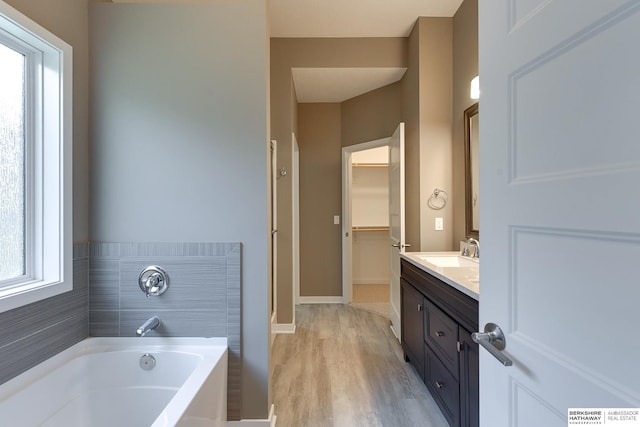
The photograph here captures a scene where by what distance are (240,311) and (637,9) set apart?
1710mm

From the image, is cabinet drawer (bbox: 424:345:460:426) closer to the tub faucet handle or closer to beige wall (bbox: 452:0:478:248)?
beige wall (bbox: 452:0:478:248)

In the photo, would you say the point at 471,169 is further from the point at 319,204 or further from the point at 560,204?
the point at 319,204

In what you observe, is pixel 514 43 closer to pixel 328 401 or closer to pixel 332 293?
pixel 328 401

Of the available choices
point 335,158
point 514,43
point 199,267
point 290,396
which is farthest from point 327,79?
point 290,396

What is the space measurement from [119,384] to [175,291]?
1.68ft

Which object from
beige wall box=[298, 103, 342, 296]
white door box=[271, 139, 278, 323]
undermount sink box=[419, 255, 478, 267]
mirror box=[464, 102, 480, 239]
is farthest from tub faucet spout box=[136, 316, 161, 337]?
beige wall box=[298, 103, 342, 296]

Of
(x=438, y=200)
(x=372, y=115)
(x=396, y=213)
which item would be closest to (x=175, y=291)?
(x=396, y=213)

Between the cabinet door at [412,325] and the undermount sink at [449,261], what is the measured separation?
0.82 feet

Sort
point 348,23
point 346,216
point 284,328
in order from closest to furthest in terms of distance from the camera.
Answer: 1. point 348,23
2. point 284,328
3. point 346,216

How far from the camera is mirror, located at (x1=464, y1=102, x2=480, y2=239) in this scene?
2.22 metres

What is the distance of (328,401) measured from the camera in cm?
192

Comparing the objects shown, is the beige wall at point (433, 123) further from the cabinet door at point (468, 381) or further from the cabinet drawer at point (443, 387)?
the cabinet door at point (468, 381)

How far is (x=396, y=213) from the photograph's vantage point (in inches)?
111

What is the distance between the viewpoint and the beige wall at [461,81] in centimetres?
226
